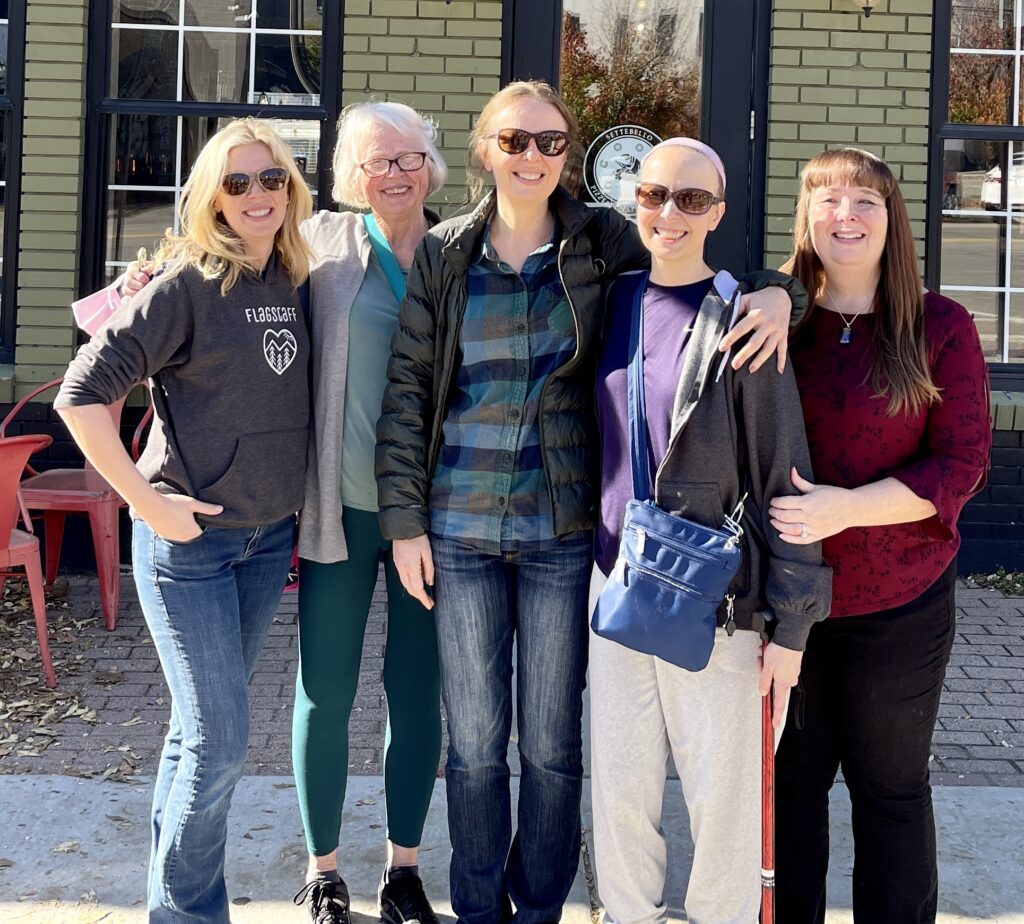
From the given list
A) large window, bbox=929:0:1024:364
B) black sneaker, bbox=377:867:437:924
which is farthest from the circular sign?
black sneaker, bbox=377:867:437:924

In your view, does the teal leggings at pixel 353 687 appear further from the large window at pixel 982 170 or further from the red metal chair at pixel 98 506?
the large window at pixel 982 170

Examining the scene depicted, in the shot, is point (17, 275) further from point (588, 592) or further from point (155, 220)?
point (588, 592)

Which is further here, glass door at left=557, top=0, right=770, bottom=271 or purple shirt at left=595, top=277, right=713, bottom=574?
glass door at left=557, top=0, right=770, bottom=271

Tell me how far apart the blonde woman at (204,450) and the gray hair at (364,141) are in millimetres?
256

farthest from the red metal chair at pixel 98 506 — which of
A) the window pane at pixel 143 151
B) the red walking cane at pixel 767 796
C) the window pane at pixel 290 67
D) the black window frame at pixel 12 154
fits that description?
the red walking cane at pixel 767 796

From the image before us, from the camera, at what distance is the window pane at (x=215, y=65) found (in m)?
6.51

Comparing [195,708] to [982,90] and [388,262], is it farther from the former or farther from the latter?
[982,90]

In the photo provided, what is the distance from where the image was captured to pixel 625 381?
2.78 meters

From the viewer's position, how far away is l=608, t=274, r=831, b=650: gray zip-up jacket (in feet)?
8.60

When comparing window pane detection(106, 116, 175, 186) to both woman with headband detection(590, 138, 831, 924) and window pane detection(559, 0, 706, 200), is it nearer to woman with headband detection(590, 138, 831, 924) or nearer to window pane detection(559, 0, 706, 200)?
window pane detection(559, 0, 706, 200)

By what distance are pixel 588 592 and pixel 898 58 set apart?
4473mm

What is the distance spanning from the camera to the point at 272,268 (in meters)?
3.04

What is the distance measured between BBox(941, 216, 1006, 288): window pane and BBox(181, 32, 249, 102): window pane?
380cm

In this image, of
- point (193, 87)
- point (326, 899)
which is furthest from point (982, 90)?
point (326, 899)
